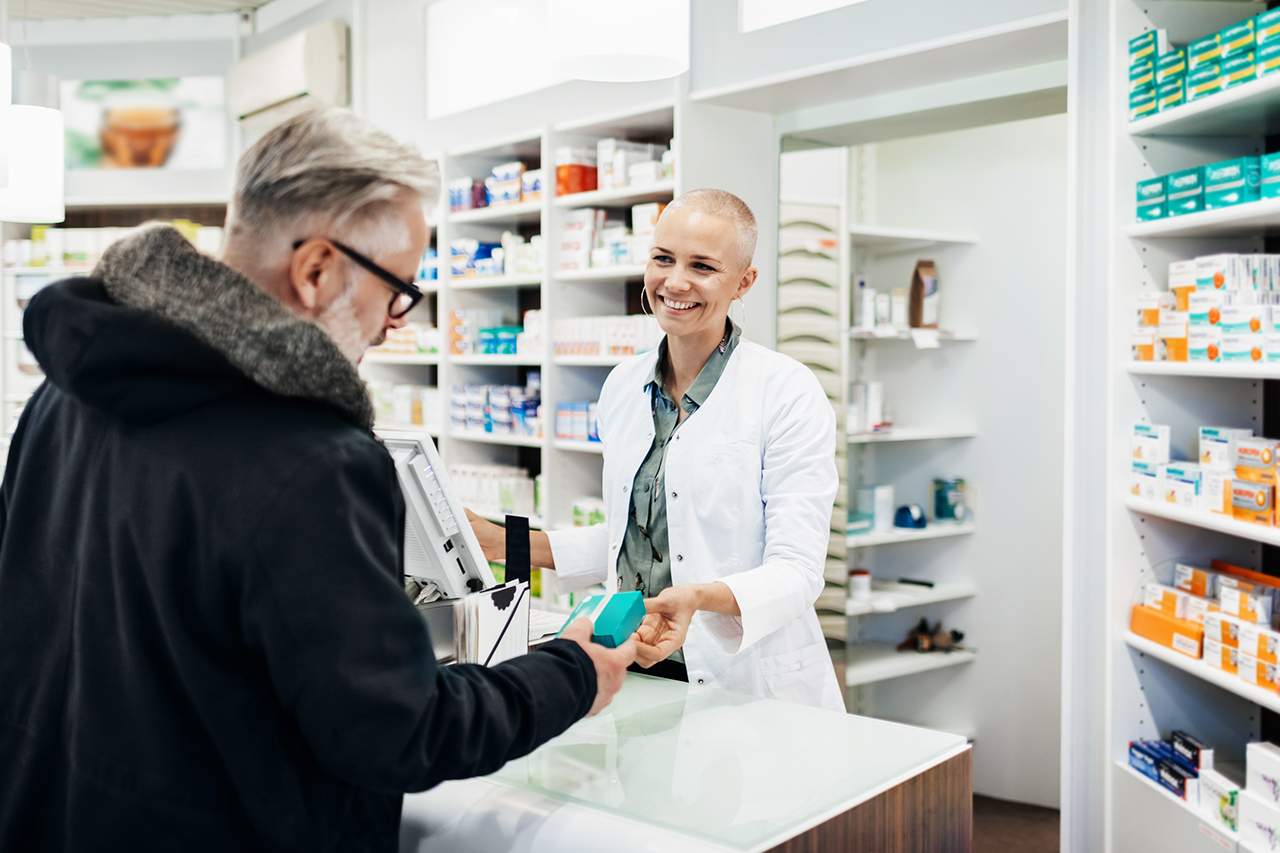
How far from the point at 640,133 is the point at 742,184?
643 mm

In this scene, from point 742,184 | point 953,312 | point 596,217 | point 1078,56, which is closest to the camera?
point 1078,56

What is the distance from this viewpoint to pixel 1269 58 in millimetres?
2410

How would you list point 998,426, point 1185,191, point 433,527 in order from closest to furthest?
1. point 433,527
2. point 1185,191
3. point 998,426

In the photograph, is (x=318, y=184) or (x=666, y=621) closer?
(x=318, y=184)

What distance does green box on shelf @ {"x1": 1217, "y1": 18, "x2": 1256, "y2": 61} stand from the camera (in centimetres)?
247

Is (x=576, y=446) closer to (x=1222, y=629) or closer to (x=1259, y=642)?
(x=1222, y=629)

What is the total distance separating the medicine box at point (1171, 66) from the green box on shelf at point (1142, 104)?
0.12 ft

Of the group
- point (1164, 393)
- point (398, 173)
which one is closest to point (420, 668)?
point (398, 173)

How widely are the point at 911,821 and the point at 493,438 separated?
3.60 meters

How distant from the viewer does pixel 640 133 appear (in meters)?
4.45

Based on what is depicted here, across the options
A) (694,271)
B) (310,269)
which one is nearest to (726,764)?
(310,269)

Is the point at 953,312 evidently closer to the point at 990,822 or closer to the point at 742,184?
the point at 742,184

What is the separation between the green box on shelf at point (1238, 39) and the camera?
8.11ft

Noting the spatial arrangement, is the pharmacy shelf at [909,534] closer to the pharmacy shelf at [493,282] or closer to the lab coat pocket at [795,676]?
the pharmacy shelf at [493,282]
